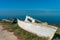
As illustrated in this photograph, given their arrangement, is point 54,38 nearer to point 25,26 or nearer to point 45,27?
point 45,27

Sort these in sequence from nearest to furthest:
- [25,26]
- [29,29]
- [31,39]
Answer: [31,39]
[29,29]
[25,26]

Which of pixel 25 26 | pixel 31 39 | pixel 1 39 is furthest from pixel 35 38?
pixel 25 26

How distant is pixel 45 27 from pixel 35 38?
1.13 m

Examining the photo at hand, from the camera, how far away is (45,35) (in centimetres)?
1422

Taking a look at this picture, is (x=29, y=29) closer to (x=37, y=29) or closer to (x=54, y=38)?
(x=37, y=29)

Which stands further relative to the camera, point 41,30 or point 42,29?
point 41,30

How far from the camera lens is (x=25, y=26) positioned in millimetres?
18750

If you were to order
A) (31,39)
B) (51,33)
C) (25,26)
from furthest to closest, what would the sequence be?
(25,26) → (31,39) → (51,33)

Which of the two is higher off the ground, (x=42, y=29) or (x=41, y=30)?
(x=42, y=29)

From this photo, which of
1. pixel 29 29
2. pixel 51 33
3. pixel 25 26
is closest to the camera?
pixel 51 33

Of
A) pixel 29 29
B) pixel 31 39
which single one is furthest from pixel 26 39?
pixel 29 29

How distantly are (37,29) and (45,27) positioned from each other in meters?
1.29

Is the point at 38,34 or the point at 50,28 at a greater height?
the point at 50,28

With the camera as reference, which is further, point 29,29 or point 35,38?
point 29,29
